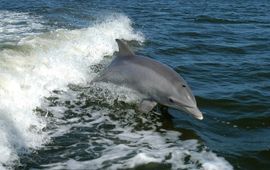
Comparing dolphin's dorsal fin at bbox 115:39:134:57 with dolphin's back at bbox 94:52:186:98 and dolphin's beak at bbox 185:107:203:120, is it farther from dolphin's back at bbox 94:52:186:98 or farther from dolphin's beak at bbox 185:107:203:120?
dolphin's beak at bbox 185:107:203:120

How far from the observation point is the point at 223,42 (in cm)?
1658

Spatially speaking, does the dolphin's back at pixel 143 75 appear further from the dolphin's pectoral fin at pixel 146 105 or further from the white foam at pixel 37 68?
the white foam at pixel 37 68

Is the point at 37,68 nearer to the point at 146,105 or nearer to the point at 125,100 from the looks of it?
the point at 125,100

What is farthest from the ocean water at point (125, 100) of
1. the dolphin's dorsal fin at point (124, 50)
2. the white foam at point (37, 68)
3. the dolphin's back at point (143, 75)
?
the dolphin's dorsal fin at point (124, 50)

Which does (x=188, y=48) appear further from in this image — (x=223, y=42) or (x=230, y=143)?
(x=230, y=143)

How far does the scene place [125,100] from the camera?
990 centimetres

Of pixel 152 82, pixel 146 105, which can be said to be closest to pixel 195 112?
pixel 146 105

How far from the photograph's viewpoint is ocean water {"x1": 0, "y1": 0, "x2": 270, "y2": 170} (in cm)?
733

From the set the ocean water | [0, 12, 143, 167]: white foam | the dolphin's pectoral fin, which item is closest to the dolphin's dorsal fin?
the ocean water

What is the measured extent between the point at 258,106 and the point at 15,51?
282 inches

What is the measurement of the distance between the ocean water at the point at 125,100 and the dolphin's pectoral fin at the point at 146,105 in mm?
308

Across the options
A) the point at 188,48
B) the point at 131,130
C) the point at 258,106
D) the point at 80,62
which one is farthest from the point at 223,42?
the point at 131,130

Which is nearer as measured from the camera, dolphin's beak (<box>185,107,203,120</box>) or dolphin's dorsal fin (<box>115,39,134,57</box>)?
dolphin's beak (<box>185,107,203,120</box>)

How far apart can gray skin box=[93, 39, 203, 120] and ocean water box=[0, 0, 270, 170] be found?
31cm
